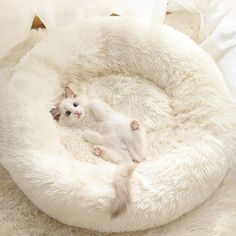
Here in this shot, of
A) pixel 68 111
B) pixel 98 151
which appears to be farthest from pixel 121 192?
pixel 68 111

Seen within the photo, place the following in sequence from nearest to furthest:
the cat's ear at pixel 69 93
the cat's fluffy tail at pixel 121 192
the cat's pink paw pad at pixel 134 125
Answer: the cat's fluffy tail at pixel 121 192 → the cat's pink paw pad at pixel 134 125 → the cat's ear at pixel 69 93

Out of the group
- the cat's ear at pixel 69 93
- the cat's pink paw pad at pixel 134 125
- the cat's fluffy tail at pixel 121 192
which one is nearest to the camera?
the cat's fluffy tail at pixel 121 192

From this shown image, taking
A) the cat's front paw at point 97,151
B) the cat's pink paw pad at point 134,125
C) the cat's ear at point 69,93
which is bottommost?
the cat's front paw at point 97,151

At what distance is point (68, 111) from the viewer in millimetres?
1454

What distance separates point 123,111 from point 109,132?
0.13 meters

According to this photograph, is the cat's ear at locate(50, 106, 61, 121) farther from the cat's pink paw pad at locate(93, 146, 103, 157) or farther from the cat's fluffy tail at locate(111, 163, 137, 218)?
the cat's fluffy tail at locate(111, 163, 137, 218)

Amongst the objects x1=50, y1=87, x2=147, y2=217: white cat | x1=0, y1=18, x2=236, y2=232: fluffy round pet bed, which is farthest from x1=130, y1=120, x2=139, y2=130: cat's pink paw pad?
x1=0, y1=18, x2=236, y2=232: fluffy round pet bed

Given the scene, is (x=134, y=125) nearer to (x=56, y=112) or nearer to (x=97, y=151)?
(x=97, y=151)

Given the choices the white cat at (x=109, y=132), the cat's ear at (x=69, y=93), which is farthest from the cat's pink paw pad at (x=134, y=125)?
the cat's ear at (x=69, y=93)

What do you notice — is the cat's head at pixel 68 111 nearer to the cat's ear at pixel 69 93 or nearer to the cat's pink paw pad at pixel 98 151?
the cat's ear at pixel 69 93

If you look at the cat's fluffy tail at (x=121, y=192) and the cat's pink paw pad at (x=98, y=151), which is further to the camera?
the cat's pink paw pad at (x=98, y=151)

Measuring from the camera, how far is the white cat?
1.40m

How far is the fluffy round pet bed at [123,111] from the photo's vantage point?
125cm

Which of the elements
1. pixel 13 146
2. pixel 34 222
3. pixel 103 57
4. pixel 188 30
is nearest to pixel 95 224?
pixel 34 222
